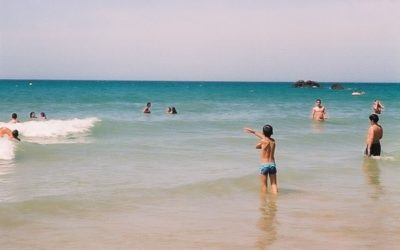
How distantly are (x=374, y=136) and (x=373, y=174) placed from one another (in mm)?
2175

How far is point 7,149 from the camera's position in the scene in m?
14.8

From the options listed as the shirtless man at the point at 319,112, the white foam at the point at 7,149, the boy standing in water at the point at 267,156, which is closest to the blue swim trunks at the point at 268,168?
the boy standing in water at the point at 267,156

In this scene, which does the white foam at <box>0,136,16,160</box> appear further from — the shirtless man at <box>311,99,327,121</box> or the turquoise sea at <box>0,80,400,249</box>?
the shirtless man at <box>311,99,327,121</box>

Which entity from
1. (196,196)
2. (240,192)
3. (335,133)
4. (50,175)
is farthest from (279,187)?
(335,133)

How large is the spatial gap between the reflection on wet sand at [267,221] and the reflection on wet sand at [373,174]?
2028 mm

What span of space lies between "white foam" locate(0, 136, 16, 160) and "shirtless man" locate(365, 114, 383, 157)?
9530mm

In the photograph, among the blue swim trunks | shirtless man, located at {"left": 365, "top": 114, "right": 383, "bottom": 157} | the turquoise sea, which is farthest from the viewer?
shirtless man, located at {"left": 365, "top": 114, "right": 383, "bottom": 157}

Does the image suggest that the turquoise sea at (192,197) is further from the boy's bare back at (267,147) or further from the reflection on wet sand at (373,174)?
the boy's bare back at (267,147)

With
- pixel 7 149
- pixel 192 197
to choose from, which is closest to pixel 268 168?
pixel 192 197

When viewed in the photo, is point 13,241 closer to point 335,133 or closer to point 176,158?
point 176,158

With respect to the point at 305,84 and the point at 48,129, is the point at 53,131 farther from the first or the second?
the point at 305,84

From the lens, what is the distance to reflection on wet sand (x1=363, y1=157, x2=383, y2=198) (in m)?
10.3

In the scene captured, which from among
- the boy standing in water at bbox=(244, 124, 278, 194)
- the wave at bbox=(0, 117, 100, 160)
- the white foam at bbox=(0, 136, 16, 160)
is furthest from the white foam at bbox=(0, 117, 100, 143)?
the boy standing in water at bbox=(244, 124, 278, 194)

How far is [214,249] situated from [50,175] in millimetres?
6298
